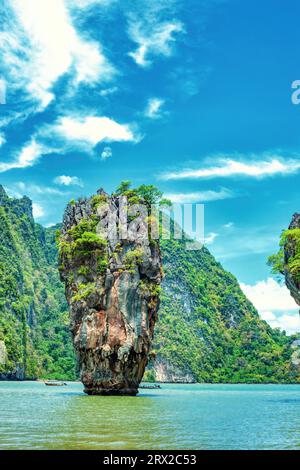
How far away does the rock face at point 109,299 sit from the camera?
1369 inches

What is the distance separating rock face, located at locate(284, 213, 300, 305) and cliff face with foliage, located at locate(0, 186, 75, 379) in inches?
2440

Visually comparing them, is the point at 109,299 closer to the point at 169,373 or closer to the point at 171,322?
the point at 169,373

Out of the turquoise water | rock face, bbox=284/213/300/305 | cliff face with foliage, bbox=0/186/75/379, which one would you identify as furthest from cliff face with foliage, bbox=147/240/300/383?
the turquoise water

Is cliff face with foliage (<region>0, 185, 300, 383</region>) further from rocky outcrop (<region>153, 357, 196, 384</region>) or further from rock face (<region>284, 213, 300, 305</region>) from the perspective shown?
rock face (<region>284, 213, 300, 305</region>)

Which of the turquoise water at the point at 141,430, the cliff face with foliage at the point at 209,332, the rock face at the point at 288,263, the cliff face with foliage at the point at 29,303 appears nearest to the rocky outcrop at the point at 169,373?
the cliff face with foliage at the point at 209,332

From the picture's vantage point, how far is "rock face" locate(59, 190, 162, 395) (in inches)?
1369

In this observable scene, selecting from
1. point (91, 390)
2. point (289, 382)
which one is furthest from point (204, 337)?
point (91, 390)

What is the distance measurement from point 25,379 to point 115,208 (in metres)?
64.7

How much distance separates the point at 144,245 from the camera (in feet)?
121

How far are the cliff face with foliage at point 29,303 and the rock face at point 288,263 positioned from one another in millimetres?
61966

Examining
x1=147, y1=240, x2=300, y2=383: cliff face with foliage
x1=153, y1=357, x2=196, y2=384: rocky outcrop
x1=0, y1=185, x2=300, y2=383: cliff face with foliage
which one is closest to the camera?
x1=0, y1=185, x2=300, y2=383: cliff face with foliage

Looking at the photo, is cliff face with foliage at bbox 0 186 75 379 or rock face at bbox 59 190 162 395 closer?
rock face at bbox 59 190 162 395
